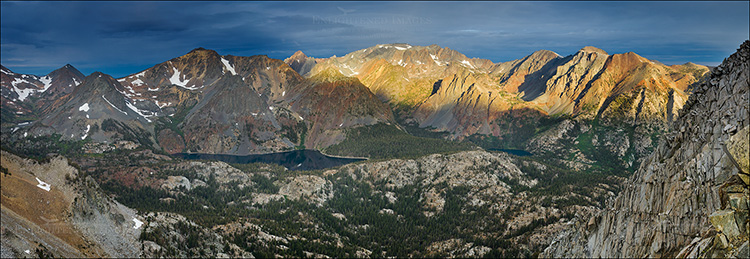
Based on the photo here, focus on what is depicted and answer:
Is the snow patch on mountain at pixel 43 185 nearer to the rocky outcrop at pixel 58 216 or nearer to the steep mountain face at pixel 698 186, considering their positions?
the rocky outcrop at pixel 58 216

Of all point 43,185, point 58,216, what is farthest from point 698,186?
point 43,185

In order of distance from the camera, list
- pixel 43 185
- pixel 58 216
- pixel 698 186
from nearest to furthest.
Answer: pixel 698 186 → pixel 58 216 → pixel 43 185

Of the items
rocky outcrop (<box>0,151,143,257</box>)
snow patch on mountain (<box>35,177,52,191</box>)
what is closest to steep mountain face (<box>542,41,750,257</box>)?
rocky outcrop (<box>0,151,143,257</box>)

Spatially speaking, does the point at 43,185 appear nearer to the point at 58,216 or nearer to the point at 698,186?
the point at 58,216

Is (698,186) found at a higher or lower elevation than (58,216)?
higher

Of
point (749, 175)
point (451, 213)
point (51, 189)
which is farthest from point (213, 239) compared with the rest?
point (749, 175)

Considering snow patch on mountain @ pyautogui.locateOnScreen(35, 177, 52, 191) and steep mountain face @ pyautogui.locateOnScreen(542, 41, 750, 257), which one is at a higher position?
steep mountain face @ pyautogui.locateOnScreen(542, 41, 750, 257)

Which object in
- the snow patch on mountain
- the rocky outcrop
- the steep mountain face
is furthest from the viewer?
the snow patch on mountain

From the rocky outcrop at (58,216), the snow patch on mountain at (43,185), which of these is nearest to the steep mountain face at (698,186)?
the rocky outcrop at (58,216)

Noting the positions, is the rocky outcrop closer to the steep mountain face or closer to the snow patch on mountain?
the snow patch on mountain
